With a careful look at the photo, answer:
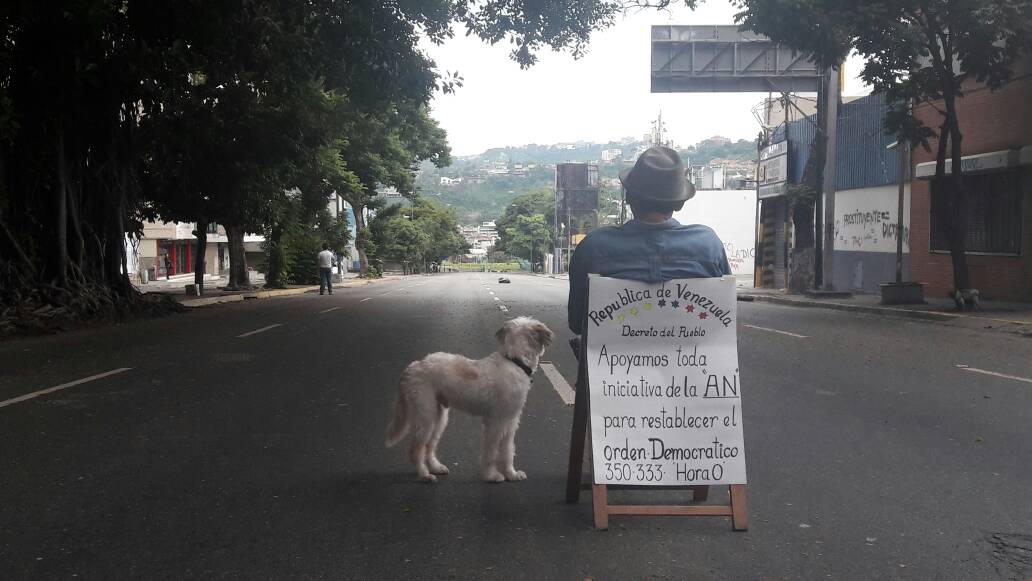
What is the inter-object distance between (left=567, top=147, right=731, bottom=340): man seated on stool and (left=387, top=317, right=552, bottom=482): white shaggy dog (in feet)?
1.99

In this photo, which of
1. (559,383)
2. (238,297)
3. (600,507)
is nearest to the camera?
(600,507)

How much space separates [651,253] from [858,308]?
1714cm

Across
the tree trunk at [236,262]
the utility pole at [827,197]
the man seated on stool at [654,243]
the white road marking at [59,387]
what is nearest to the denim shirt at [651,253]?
the man seated on stool at [654,243]

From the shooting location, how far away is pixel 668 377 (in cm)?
444

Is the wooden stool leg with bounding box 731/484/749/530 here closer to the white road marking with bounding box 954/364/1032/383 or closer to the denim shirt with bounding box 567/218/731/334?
the denim shirt with bounding box 567/218/731/334

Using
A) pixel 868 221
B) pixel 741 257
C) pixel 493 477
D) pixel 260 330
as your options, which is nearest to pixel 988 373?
pixel 493 477

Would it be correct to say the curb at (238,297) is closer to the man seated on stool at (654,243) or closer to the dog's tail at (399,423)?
the dog's tail at (399,423)

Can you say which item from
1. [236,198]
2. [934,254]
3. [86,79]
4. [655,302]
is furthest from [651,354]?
[236,198]

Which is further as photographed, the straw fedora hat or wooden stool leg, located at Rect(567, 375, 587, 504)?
wooden stool leg, located at Rect(567, 375, 587, 504)

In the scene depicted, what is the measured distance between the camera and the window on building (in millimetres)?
20531

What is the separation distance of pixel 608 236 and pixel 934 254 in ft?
71.9

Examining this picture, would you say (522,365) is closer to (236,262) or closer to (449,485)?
(449,485)

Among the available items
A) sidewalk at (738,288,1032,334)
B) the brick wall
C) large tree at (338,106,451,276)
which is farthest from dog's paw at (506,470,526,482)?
large tree at (338,106,451,276)

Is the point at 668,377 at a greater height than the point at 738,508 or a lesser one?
greater
